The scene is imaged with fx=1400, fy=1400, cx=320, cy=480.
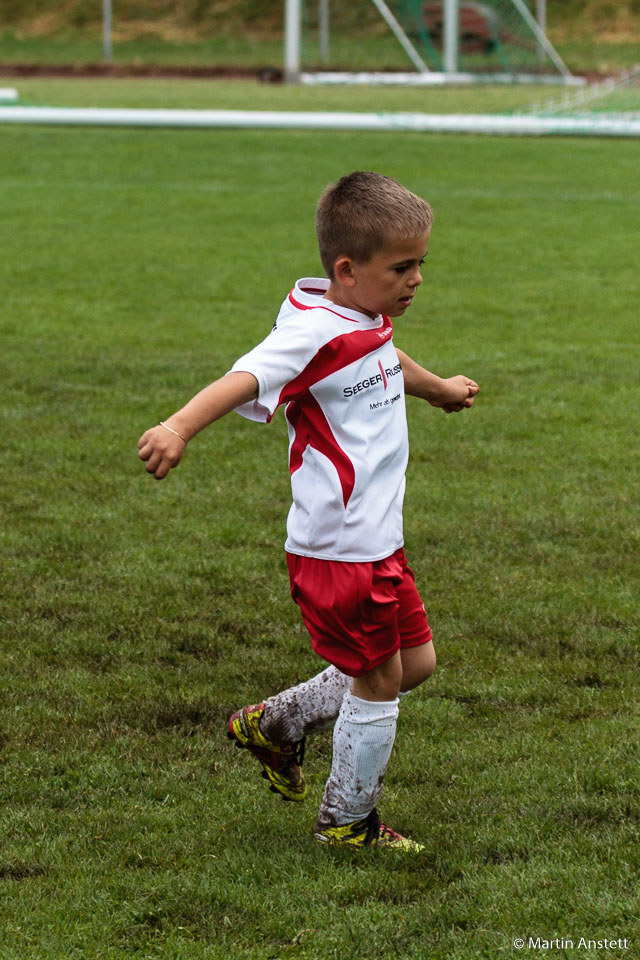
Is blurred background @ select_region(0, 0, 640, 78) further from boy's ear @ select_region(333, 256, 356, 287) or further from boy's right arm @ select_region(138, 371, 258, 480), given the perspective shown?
boy's right arm @ select_region(138, 371, 258, 480)

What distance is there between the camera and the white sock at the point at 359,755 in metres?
3.13

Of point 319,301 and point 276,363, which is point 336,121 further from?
point 276,363

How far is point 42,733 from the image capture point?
12.5ft

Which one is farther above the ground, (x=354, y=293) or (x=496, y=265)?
(x=354, y=293)

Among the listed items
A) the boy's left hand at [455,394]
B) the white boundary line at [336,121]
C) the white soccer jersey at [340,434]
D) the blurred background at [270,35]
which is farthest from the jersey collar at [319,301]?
the blurred background at [270,35]

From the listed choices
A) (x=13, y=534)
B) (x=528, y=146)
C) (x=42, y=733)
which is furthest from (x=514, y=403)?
(x=528, y=146)

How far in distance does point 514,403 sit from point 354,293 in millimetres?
4465

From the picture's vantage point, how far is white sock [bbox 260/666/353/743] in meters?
3.45

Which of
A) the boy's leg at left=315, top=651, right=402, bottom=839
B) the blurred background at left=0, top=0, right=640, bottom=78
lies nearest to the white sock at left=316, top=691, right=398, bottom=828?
the boy's leg at left=315, top=651, right=402, bottom=839

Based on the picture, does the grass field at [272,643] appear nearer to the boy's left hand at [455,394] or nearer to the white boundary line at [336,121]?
the boy's left hand at [455,394]

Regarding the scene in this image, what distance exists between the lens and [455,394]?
356 centimetres

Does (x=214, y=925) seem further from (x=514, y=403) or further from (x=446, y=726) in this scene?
(x=514, y=403)

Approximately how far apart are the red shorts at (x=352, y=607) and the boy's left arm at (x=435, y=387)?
19.5 inches

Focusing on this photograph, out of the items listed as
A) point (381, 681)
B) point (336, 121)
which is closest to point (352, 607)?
point (381, 681)
